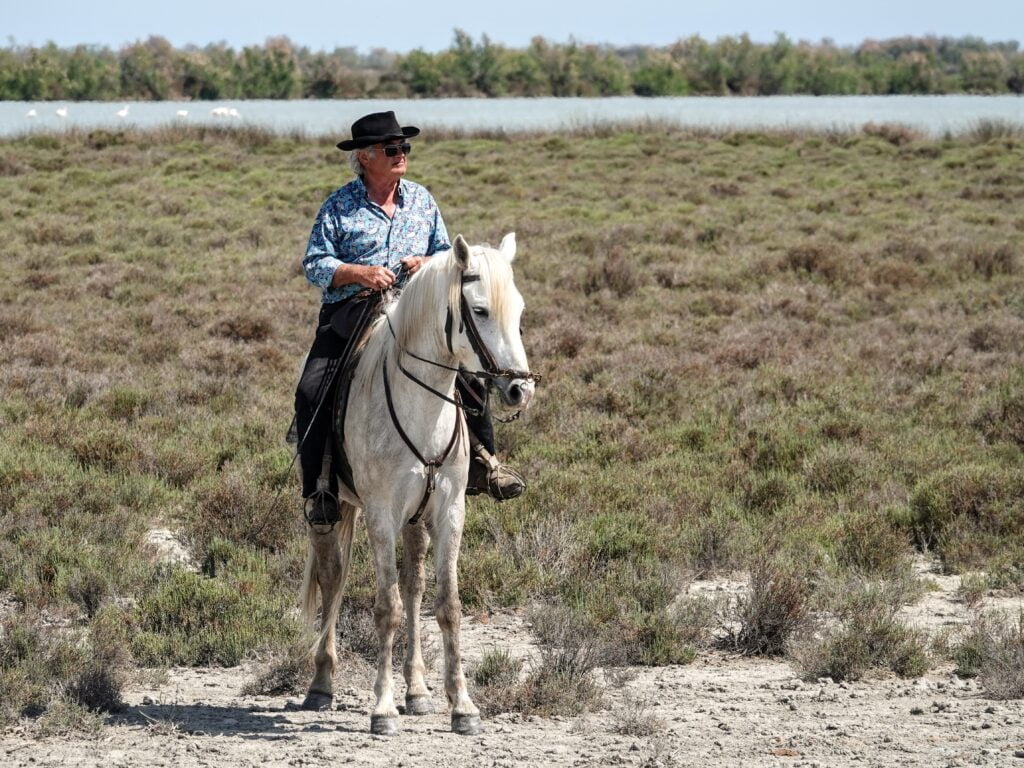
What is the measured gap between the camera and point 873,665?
635cm

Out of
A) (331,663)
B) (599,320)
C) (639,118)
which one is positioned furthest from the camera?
(639,118)

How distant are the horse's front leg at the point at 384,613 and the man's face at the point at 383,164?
1.60 m

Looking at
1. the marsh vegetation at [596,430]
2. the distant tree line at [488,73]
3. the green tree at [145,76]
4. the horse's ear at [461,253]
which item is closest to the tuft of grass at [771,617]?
the marsh vegetation at [596,430]

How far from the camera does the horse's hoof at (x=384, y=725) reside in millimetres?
5379

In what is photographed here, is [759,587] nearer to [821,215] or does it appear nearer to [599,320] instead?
[599,320]

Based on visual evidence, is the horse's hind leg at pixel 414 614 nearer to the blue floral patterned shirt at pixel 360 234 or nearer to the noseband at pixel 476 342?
the noseband at pixel 476 342

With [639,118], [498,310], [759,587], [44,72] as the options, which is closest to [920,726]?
[759,587]

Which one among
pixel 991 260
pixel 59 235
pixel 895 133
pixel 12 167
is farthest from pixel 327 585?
pixel 895 133

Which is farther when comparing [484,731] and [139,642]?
[139,642]

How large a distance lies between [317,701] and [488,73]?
297 ft

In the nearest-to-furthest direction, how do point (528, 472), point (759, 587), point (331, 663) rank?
point (331, 663), point (759, 587), point (528, 472)

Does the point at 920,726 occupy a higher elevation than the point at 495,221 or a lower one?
lower

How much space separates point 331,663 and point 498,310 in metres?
2.05

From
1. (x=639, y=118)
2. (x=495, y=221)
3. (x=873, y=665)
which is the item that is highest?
(x=639, y=118)
